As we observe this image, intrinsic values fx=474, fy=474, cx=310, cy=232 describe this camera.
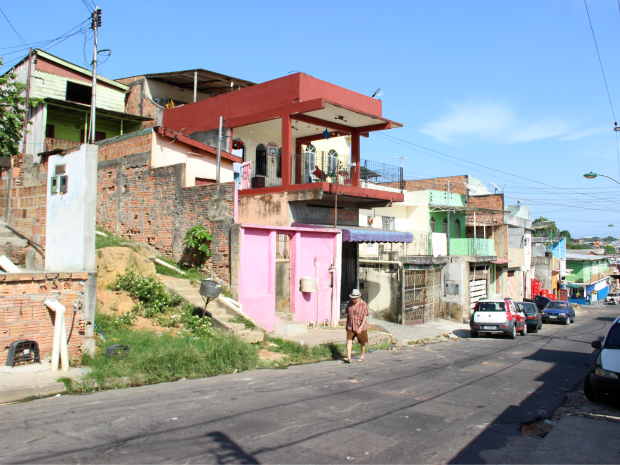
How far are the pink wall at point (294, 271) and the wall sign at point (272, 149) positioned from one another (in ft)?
20.3

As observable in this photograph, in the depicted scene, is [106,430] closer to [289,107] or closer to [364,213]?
[289,107]

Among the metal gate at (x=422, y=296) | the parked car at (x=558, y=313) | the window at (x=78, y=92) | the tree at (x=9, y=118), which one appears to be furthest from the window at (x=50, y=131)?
the parked car at (x=558, y=313)

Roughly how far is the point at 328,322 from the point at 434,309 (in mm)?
11061

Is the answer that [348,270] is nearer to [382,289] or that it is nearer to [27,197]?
[382,289]

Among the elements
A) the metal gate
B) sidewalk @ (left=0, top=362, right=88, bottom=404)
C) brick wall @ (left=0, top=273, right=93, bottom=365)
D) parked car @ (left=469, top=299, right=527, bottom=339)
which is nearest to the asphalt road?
sidewalk @ (left=0, top=362, right=88, bottom=404)

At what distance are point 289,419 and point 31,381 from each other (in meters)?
4.13

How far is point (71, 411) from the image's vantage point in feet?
20.7

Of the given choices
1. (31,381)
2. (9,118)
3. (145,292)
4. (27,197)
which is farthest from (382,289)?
(9,118)

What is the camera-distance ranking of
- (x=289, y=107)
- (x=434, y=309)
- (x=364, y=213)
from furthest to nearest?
(x=364, y=213)
(x=434, y=309)
(x=289, y=107)

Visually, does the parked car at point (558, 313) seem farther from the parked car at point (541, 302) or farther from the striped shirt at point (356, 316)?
the striped shirt at point (356, 316)

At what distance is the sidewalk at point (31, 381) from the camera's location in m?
6.86

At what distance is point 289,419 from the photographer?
630cm

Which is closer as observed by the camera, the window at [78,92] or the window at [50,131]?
the window at [50,131]

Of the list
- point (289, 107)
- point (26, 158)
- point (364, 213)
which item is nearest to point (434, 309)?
point (364, 213)
